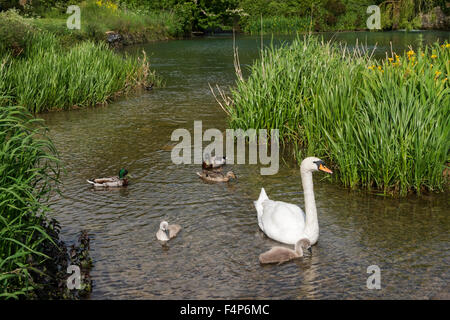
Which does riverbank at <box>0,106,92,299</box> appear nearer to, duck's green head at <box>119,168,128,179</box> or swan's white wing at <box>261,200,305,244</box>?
swan's white wing at <box>261,200,305,244</box>

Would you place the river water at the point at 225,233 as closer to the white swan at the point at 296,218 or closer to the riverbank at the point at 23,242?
the white swan at the point at 296,218

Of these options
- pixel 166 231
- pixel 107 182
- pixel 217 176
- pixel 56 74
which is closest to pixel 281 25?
pixel 56 74

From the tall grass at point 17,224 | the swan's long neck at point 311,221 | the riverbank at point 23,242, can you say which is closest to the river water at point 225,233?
the swan's long neck at point 311,221

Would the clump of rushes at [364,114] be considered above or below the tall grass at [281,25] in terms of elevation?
below

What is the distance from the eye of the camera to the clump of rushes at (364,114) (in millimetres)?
8453

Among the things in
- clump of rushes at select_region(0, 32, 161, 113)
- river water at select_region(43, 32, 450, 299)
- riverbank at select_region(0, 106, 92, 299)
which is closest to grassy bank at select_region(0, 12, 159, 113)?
clump of rushes at select_region(0, 32, 161, 113)

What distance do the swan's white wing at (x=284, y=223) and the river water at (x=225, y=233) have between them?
20 centimetres

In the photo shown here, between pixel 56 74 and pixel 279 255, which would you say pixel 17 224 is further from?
pixel 56 74

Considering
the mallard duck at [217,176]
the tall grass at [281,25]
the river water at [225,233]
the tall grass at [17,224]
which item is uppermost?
the tall grass at [281,25]

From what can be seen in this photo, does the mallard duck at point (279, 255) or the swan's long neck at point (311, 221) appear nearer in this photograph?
the mallard duck at point (279, 255)

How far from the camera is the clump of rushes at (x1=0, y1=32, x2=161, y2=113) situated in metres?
14.8

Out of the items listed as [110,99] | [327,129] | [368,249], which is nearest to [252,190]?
[327,129]

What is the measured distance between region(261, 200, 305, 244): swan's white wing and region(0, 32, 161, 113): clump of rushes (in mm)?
8935
